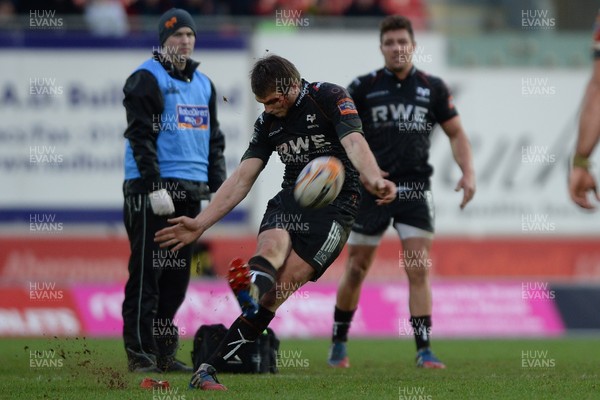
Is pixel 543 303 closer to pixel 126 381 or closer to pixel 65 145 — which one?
pixel 65 145

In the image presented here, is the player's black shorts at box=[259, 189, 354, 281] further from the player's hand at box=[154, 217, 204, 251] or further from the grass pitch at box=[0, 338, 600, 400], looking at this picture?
the grass pitch at box=[0, 338, 600, 400]

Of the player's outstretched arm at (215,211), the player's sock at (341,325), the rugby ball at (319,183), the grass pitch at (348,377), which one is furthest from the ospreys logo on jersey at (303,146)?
the player's sock at (341,325)

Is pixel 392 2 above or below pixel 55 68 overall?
above

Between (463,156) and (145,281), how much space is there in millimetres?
3146

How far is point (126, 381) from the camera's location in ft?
27.9

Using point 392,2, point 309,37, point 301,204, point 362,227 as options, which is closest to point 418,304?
point 362,227

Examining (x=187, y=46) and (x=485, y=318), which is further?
(x=485, y=318)

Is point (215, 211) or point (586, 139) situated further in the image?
point (215, 211)

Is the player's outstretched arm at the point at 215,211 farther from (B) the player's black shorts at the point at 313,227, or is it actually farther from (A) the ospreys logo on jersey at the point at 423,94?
(A) the ospreys logo on jersey at the point at 423,94

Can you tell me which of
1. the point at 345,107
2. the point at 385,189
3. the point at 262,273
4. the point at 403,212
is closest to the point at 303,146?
the point at 345,107

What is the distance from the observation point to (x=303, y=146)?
8.28m

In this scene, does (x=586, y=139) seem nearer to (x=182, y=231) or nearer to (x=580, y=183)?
(x=580, y=183)

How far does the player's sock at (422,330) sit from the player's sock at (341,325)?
2.40 feet

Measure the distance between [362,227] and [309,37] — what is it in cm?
789
